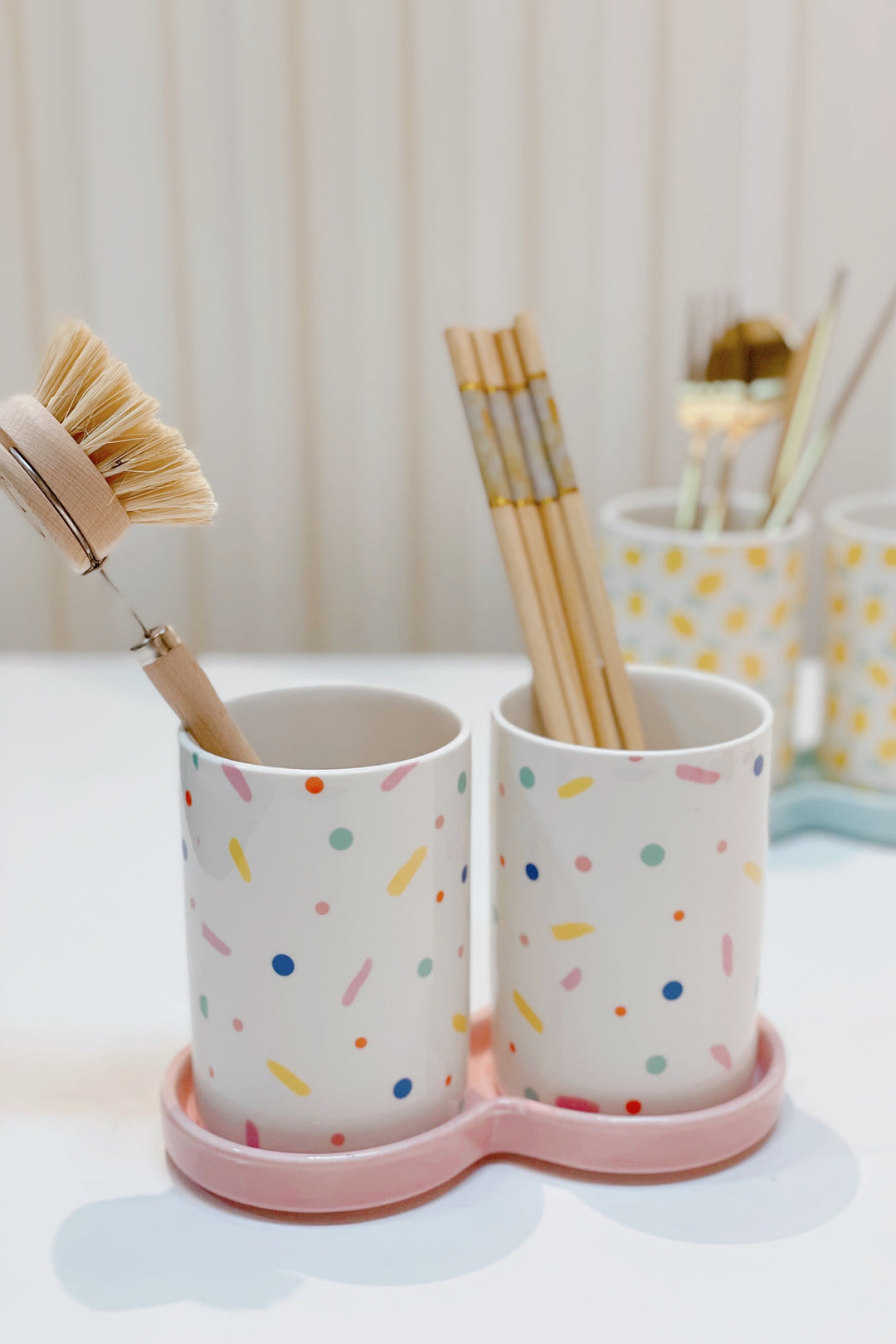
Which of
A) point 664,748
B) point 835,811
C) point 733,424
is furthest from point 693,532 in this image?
point 664,748

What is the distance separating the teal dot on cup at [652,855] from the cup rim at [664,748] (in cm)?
3

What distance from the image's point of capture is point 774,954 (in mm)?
530

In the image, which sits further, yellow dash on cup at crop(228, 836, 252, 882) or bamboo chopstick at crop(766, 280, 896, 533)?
bamboo chopstick at crop(766, 280, 896, 533)

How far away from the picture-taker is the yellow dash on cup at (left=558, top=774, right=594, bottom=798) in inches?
14.4

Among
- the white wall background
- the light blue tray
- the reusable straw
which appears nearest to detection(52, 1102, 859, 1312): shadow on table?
the light blue tray

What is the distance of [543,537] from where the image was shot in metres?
0.41

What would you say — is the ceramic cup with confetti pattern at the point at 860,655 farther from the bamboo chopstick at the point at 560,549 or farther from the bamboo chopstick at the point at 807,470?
the bamboo chopstick at the point at 560,549

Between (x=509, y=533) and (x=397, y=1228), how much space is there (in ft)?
0.66

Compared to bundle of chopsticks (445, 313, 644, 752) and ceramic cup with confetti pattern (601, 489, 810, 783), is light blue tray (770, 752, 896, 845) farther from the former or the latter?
bundle of chopsticks (445, 313, 644, 752)

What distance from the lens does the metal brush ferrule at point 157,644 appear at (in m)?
0.34

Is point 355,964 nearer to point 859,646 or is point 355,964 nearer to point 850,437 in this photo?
point 859,646

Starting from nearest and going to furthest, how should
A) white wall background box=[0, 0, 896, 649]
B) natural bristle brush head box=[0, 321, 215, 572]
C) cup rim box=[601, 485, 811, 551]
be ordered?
natural bristle brush head box=[0, 321, 215, 572] < cup rim box=[601, 485, 811, 551] < white wall background box=[0, 0, 896, 649]

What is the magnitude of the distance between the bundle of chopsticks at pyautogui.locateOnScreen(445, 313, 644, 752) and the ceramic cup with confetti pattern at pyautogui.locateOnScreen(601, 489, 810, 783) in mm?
215

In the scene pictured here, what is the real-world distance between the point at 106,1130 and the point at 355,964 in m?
0.12
